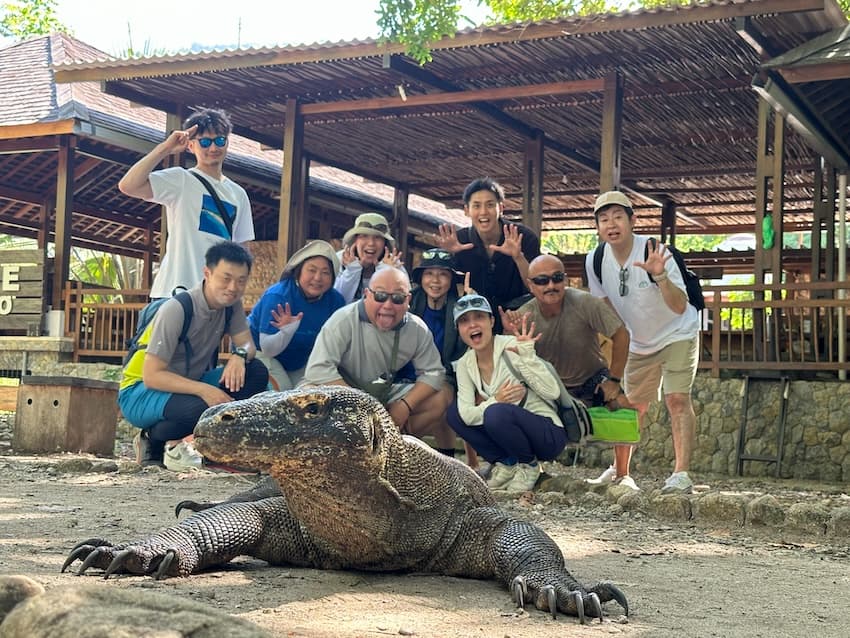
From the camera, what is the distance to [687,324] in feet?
23.9

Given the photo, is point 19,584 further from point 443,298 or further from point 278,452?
point 443,298

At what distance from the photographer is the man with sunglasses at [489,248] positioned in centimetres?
740

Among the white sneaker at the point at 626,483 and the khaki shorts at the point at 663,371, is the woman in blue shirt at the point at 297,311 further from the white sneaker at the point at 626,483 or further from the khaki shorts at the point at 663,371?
the white sneaker at the point at 626,483

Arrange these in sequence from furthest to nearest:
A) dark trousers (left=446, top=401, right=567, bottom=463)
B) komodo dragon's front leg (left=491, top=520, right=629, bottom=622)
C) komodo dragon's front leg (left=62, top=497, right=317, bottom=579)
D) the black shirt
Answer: the black shirt < dark trousers (left=446, top=401, right=567, bottom=463) < komodo dragon's front leg (left=62, top=497, right=317, bottom=579) < komodo dragon's front leg (left=491, top=520, right=629, bottom=622)

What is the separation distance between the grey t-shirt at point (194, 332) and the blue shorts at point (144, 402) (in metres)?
0.18

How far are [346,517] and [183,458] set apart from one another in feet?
13.5

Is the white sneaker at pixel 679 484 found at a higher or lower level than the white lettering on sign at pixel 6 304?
lower

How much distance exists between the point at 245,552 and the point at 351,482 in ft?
2.18

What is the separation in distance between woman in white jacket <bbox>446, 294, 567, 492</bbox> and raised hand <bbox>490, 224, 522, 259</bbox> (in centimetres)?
55

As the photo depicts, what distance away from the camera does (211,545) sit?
3.76m

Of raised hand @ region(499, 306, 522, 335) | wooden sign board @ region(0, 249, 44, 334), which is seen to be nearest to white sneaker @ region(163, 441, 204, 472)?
raised hand @ region(499, 306, 522, 335)

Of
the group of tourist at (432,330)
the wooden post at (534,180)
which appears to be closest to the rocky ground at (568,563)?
the group of tourist at (432,330)

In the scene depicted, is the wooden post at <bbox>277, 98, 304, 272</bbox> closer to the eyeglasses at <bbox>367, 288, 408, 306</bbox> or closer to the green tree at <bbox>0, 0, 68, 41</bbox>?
the eyeglasses at <bbox>367, 288, 408, 306</bbox>

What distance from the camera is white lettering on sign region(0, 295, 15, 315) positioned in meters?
15.1
